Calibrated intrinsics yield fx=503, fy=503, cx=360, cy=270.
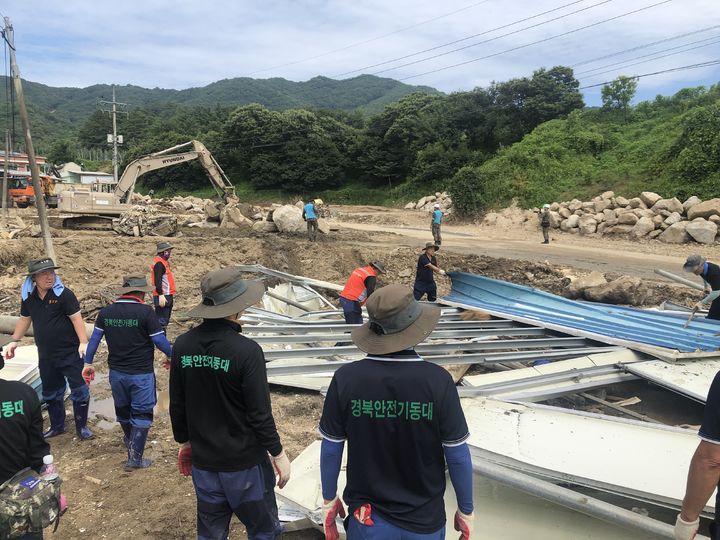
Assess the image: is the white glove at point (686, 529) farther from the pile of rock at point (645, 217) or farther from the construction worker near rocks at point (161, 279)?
the pile of rock at point (645, 217)

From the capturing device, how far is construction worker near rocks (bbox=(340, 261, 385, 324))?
22.0 feet

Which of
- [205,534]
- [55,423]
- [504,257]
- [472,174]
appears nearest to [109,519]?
[205,534]

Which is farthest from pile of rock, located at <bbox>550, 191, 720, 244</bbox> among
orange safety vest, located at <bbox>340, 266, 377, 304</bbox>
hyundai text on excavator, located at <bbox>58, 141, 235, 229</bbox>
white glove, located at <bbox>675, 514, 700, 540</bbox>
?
white glove, located at <bbox>675, 514, 700, 540</bbox>

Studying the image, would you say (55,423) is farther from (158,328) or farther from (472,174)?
(472,174)

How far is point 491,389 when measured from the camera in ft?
14.7

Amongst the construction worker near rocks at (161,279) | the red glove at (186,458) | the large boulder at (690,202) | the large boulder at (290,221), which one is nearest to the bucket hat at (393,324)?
the red glove at (186,458)

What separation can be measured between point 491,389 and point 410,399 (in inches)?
110

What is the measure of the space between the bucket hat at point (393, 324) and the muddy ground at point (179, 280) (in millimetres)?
2036

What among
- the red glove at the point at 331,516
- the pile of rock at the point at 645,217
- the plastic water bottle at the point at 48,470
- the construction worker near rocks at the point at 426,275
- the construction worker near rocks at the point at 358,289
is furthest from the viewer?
the pile of rock at the point at 645,217

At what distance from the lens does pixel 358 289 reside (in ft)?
22.3

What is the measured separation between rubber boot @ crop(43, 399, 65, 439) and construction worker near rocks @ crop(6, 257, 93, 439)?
8 cm

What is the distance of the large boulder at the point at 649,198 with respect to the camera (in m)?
18.2

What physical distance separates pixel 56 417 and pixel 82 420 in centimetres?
26

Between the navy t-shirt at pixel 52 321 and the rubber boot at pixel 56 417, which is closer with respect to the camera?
the navy t-shirt at pixel 52 321
